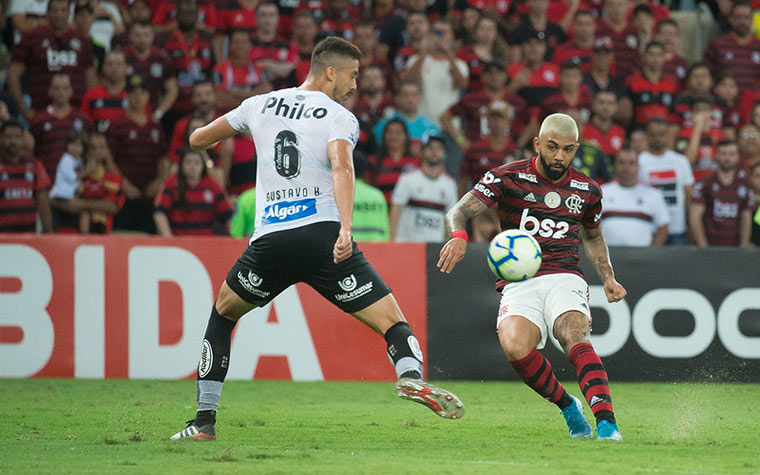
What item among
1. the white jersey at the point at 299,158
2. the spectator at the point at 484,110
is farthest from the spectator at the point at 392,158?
the white jersey at the point at 299,158

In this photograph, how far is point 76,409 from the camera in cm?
897

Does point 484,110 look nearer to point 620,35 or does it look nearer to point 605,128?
point 605,128

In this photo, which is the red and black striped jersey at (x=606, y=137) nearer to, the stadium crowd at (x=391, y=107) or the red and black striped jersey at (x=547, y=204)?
the stadium crowd at (x=391, y=107)

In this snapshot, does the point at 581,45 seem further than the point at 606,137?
Yes

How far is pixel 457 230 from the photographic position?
23.5 ft

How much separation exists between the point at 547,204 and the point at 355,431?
2032 mm

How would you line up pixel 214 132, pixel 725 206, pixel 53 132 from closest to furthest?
pixel 214 132 < pixel 53 132 < pixel 725 206

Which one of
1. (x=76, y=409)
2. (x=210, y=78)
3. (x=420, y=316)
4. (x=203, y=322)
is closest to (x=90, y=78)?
(x=210, y=78)

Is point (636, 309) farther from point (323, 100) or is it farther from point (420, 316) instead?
point (323, 100)

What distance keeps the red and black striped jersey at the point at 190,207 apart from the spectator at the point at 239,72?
6.42 ft

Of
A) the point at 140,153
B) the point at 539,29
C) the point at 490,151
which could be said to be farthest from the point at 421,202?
the point at 539,29

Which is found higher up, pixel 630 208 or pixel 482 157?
pixel 482 157

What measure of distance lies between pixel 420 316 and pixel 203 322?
2.24 m

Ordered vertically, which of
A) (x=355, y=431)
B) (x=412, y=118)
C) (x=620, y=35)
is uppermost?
(x=620, y=35)
